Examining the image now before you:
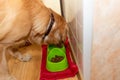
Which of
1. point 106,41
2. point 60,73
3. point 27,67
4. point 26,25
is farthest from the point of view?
point 27,67

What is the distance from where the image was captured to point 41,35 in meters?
1.52

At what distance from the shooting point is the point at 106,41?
1.17 metres

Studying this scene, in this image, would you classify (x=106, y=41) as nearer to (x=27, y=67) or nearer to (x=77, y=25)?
(x=77, y=25)

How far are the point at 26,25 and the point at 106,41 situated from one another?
534 millimetres

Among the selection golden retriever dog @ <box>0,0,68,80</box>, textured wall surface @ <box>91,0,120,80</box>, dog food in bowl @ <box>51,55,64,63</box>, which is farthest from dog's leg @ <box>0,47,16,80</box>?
textured wall surface @ <box>91,0,120,80</box>

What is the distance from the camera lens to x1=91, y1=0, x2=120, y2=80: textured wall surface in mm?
1044

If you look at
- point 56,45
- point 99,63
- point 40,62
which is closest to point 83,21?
point 99,63

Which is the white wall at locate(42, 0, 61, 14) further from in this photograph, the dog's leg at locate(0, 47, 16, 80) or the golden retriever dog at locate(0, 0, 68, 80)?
the dog's leg at locate(0, 47, 16, 80)

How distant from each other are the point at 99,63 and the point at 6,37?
2.11 feet

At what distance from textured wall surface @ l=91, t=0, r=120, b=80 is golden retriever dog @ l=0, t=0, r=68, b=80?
441mm

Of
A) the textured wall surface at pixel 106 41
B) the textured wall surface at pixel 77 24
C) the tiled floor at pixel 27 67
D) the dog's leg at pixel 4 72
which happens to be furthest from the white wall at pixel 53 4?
the textured wall surface at pixel 106 41

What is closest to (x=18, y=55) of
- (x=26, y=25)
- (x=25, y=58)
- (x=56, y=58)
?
(x=25, y=58)

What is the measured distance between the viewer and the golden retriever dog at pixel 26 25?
→ 48.6 inches

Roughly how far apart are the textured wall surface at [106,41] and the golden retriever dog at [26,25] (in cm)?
44
